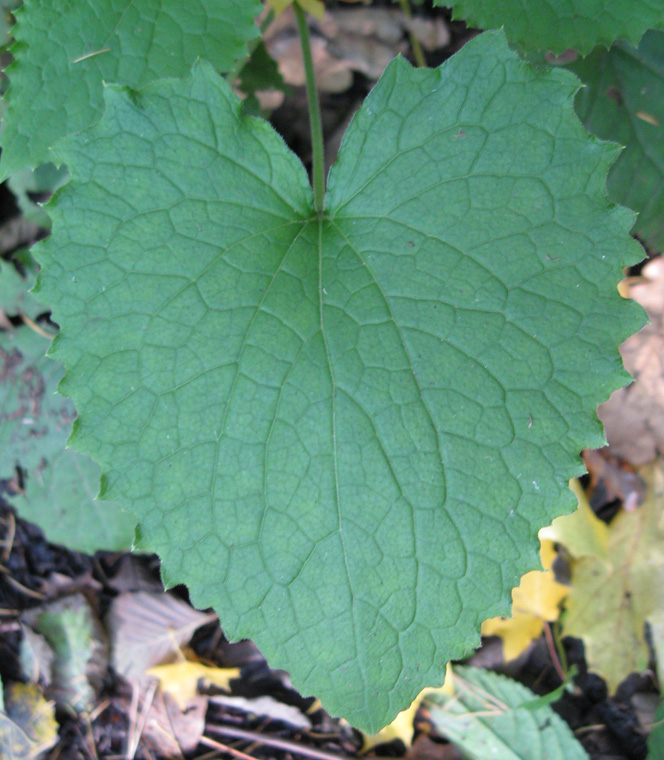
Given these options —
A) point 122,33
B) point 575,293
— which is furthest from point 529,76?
point 122,33

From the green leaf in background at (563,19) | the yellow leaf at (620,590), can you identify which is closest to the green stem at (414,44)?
the green leaf in background at (563,19)

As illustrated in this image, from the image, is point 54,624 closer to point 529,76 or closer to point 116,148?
point 116,148

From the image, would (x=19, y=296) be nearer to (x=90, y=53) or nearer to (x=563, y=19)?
(x=90, y=53)

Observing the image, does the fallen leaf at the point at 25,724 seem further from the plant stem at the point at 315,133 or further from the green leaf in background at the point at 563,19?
the green leaf in background at the point at 563,19

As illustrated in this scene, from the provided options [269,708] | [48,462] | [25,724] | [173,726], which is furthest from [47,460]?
[269,708]

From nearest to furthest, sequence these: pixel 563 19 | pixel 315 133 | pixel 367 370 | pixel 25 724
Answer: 1. pixel 367 370
2. pixel 563 19
3. pixel 315 133
4. pixel 25 724
